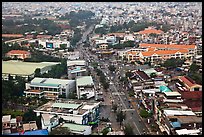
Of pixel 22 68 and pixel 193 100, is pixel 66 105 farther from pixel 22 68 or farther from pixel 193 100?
pixel 22 68

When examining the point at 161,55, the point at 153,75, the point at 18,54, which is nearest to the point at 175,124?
the point at 153,75

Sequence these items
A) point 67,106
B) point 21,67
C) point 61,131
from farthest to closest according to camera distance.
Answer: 1. point 21,67
2. point 67,106
3. point 61,131

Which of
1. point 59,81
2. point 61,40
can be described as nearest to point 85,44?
point 61,40

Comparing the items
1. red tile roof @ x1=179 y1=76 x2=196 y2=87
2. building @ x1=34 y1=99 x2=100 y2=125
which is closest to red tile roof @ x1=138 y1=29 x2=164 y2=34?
red tile roof @ x1=179 y1=76 x2=196 y2=87

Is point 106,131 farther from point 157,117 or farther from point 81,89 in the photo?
point 81,89

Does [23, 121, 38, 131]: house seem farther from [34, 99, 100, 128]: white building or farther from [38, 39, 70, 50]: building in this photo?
[38, 39, 70, 50]: building

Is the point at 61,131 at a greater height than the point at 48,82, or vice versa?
the point at 48,82
